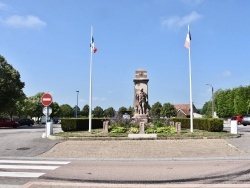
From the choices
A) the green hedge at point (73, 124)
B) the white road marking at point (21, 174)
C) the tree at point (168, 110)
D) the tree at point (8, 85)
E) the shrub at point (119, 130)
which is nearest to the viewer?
the white road marking at point (21, 174)

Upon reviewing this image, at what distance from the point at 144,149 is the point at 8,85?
35.4 metres

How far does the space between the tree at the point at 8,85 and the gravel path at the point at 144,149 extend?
100 ft

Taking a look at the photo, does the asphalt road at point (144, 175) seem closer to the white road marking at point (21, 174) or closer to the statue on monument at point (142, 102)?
the white road marking at point (21, 174)

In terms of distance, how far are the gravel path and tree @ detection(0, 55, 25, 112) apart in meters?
30.5

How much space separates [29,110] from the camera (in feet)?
280

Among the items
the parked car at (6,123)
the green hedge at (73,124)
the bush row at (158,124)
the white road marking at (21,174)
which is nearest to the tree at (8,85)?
the parked car at (6,123)

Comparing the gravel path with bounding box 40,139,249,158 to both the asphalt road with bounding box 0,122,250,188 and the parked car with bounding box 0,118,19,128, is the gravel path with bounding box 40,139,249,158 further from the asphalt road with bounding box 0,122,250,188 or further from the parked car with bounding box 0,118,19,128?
the parked car with bounding box 0,118,19,128

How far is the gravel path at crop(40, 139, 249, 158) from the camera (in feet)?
43.5

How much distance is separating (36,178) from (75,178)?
1022 mm

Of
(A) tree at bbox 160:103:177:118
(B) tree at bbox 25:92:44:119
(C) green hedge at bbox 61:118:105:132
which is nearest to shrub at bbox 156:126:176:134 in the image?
(C) green hedge at bbox 61:118:105:132

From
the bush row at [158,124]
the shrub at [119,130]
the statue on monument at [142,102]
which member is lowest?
the shrub at [119,130]

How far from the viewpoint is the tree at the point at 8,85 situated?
4431 centimetres

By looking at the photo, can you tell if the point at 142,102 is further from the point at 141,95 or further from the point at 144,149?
the point at 144,149

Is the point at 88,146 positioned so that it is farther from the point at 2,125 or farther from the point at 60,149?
the point at 2,125
